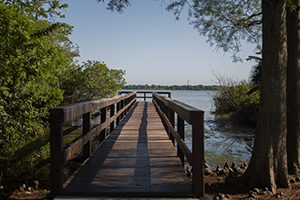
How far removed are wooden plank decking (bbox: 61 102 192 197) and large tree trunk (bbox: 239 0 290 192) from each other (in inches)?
54.5

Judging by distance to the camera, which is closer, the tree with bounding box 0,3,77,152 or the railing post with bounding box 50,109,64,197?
the railing post with bounding box 50,109,64,197

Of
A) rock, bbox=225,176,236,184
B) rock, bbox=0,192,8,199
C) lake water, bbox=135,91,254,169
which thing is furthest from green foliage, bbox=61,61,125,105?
rock, bbox=225,176,236,184

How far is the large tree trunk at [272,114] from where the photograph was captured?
12.4 ft

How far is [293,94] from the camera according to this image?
4.33m

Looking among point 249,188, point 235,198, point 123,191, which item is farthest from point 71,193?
point 249,188

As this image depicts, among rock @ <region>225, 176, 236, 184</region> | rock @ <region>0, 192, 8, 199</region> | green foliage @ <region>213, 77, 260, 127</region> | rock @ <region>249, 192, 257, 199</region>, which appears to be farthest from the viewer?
green foliage @ <region>213, 77, 260, 127</region>

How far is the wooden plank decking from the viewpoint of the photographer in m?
2.82

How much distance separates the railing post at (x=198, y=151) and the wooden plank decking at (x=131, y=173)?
0.14 meters

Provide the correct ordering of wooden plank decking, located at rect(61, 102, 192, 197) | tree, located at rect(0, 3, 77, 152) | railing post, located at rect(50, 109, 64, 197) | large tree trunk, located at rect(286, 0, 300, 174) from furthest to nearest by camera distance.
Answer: tree, located at rect(0, 3, 77, 152) < large tree trunk, located at rect(286, 0, 300, 174) < wooden plank decking, located at rect(61, 102, 192, 197) < railing post, located at rect(50, 109, 64, 197)

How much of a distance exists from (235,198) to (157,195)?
4.59 feet

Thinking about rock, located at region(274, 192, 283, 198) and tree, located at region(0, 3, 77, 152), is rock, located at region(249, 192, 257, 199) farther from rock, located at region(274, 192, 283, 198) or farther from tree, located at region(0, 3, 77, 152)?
tree, located at region(0, 3, 77, 152)

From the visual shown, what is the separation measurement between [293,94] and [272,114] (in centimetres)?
86

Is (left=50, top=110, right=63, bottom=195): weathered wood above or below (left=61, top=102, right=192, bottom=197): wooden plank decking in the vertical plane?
above

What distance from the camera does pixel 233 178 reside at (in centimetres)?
411
